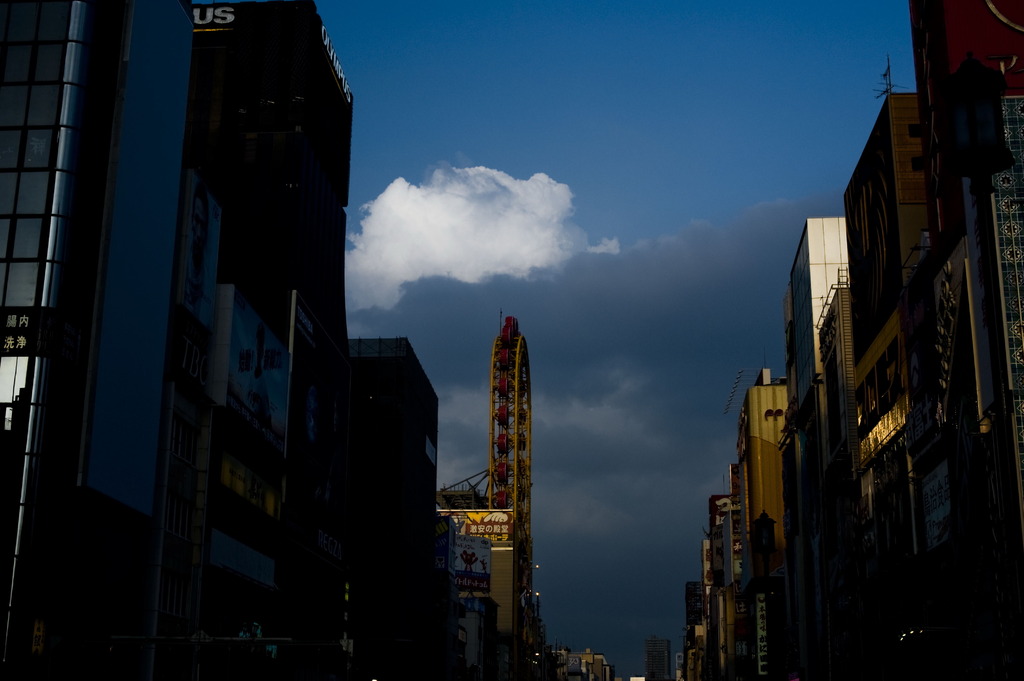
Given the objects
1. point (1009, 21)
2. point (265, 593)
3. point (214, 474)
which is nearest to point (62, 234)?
point (214, 474)

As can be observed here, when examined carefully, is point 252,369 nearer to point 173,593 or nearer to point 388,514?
point 173,593

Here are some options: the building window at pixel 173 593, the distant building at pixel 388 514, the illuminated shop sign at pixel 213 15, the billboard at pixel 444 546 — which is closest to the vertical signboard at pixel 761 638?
the distant building at pixel 388 514

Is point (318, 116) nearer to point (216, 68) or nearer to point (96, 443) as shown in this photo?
point (216, 68)

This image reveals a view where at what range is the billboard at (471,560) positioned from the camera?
566 feet

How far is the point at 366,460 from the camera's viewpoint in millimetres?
125750

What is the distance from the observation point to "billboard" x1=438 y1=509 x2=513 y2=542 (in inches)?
7618

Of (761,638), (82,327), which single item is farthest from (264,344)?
(761,638)

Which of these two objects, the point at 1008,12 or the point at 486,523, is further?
the point at 486,523

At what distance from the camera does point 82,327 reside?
180 feet

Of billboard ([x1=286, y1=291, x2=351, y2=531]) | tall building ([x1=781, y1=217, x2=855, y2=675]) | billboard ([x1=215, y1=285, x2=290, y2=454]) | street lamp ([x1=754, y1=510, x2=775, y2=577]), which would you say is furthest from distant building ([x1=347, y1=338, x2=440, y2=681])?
street lamp ([x1=754, y1=510, x2=775, y2=577])

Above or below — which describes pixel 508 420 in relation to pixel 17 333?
above

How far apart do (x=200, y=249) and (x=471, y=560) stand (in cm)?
11229

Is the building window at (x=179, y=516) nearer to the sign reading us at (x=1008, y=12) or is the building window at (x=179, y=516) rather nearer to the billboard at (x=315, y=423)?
the billboard at (x=315, y=423)

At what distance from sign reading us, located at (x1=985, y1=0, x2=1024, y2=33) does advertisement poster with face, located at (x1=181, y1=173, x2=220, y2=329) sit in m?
41.5
